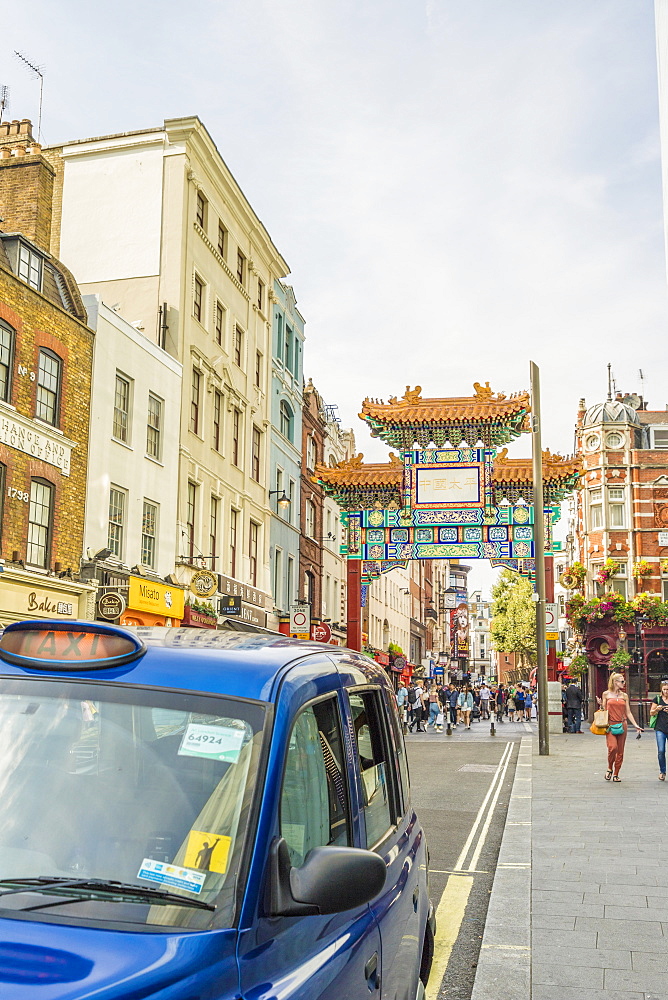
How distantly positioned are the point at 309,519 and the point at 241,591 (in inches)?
529

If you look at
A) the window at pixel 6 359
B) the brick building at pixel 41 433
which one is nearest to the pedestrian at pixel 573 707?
the brick building at pixel 41 433

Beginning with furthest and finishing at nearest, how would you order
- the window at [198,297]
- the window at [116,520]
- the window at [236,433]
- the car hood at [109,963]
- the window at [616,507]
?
the window at [616,507], the window at [236,433], the window at [198,297], the window at [116,520], the car hood at [109,963]

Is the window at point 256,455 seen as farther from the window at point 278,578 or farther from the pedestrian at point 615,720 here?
the pedestrian at point 615,720

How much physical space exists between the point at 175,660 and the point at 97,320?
67.9ft

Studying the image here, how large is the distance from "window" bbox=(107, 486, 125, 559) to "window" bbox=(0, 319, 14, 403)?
14.8 ft

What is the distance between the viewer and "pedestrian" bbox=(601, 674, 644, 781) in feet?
50.1

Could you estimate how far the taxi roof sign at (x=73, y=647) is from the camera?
284 centimetres

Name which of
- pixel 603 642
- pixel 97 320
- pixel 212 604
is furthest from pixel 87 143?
pixel 603 642

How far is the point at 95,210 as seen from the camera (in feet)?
94.1

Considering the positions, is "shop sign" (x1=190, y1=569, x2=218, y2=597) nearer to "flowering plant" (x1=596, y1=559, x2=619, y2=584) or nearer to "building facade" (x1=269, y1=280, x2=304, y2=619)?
"building facade" (x1=269, y1=280, x2=304, y2=619)

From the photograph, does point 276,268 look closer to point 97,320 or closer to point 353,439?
point 97,320

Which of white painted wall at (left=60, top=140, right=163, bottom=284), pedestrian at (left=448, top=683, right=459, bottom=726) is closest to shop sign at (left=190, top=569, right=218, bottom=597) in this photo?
white painted wall at (left=60, top=140, right=163, bottom=284)

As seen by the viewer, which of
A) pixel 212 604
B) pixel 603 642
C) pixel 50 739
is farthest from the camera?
pixel 603 642

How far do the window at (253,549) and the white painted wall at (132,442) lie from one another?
729cm
